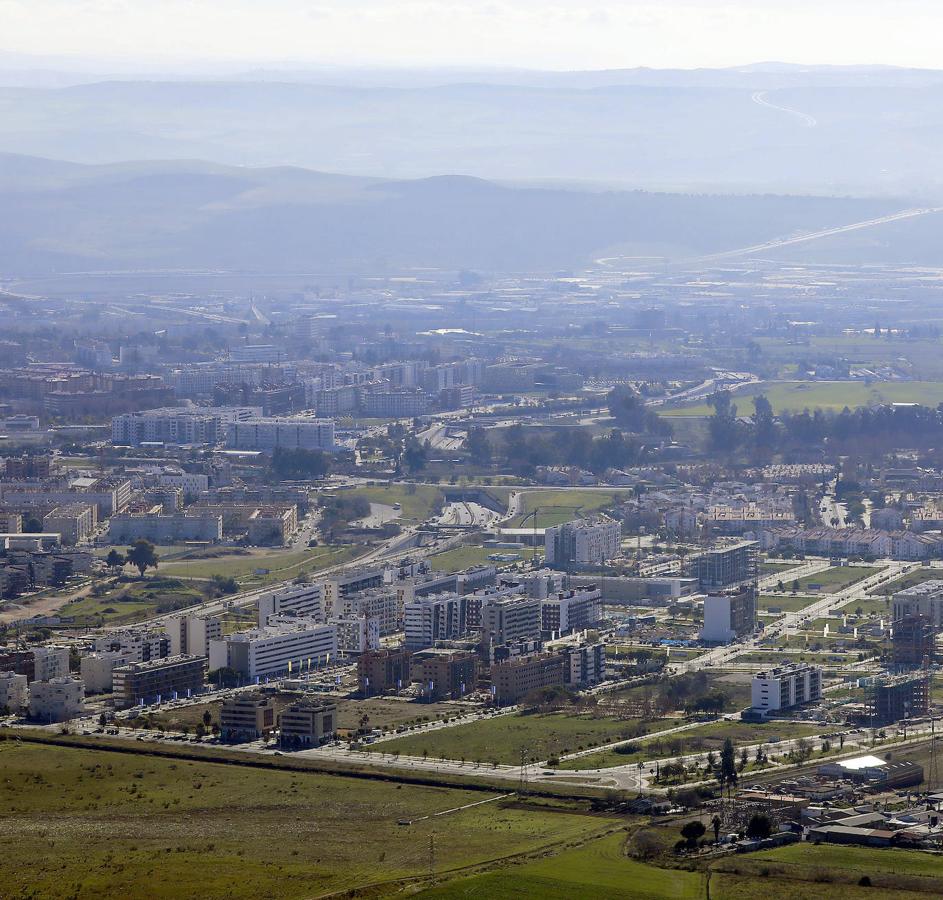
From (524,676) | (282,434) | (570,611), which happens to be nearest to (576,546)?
(570,611)

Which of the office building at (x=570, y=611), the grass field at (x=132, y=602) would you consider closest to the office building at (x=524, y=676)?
the office building at (x=570, y=611)

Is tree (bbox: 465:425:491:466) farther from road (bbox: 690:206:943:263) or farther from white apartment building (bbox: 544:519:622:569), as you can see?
road (bbox: 690:206:943:263)

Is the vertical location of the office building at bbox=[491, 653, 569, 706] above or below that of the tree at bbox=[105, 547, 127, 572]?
below

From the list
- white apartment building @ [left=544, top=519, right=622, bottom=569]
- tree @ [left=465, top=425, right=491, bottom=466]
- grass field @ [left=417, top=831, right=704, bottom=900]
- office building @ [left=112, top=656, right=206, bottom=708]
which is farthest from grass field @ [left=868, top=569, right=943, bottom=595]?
grass field @ [left=417, top=831, right=704, bottom=900]

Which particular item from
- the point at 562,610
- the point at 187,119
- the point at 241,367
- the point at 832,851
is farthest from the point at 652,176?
the point at 832,851

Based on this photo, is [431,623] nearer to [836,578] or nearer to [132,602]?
[132,602]

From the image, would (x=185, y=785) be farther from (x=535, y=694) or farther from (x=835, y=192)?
(x=835, y=192)
